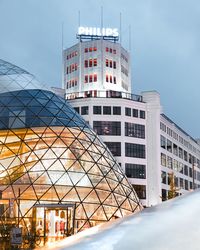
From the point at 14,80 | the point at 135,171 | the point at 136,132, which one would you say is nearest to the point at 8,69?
the point at 14,80

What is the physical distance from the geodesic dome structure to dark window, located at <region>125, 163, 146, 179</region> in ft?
119

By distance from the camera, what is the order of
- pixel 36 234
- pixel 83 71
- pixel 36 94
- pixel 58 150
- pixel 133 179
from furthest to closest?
pixel 83 71
pixel 133 179
pixel 36 94
pixel 58 150
pixel 36 234

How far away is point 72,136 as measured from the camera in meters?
32.6

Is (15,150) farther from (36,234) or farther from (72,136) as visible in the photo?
(36,234)

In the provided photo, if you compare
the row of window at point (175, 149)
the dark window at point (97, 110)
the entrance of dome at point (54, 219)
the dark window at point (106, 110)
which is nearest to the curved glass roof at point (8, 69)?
the entrance of dome at point (54, 219)

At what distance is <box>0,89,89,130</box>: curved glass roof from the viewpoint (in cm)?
3238

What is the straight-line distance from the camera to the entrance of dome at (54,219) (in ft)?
90.9

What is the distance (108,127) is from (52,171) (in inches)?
1680

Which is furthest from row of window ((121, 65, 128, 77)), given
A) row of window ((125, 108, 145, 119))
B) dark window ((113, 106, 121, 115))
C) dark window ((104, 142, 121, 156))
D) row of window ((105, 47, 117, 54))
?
dark window ((104, 142, 121, 156))

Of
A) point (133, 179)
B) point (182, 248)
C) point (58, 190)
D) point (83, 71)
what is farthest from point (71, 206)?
point (83, 71)

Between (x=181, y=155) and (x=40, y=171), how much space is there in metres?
64.9

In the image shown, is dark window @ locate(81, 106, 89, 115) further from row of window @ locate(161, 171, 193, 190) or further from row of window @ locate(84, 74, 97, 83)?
row of window @ locate(161, 171, 193, 190)

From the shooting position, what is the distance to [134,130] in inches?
2889

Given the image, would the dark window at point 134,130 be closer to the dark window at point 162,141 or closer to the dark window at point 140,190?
the dark window at point 162,141
